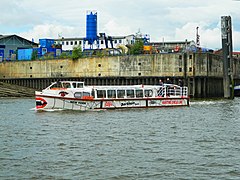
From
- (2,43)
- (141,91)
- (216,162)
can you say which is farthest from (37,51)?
(216,162)

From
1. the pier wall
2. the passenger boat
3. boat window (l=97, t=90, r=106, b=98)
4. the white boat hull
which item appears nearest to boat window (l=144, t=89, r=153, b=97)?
the passenger boat

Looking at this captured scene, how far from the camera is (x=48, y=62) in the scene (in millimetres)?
82438

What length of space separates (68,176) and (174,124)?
1736cm

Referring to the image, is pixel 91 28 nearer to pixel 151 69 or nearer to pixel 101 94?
pixel 151 69

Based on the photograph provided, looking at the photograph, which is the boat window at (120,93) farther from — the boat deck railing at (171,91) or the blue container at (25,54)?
the blue container at (25,54)

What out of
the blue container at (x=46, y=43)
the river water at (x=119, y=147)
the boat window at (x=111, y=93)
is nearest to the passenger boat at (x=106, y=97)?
the boat window at (x=111, y=93)

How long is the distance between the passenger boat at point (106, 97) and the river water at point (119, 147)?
480cm

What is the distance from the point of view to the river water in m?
19.0

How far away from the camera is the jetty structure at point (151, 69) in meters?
67.4

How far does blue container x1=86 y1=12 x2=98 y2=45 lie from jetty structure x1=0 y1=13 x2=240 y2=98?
61.0ft

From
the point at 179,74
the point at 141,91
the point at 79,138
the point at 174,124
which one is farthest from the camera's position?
the point at 179,74

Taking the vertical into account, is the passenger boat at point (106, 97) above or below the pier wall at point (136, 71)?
below

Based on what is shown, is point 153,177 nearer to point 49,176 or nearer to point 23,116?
point 49,176

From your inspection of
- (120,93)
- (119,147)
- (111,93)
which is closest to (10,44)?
(120,93)
